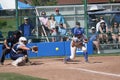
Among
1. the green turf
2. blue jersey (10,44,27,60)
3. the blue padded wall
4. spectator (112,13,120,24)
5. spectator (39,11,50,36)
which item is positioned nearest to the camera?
the green turf

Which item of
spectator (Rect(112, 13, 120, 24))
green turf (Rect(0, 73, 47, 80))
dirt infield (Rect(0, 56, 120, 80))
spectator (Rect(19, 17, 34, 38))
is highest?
spectator (Rect(112, 13, 120, 24))

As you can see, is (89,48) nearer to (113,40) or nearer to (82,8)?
(113,40)

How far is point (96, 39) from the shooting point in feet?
64.2

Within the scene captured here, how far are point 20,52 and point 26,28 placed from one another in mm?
3918

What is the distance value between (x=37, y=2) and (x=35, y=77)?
33.1 m

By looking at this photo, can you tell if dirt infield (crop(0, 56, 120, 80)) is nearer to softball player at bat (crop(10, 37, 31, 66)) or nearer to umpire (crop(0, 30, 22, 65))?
softball player at bat (crop(10, 37, 31, 66))

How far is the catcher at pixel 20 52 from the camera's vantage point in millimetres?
15234

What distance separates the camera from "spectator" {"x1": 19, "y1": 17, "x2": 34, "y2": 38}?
19250 mm

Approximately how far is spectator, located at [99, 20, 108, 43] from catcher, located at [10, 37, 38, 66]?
17.4ft

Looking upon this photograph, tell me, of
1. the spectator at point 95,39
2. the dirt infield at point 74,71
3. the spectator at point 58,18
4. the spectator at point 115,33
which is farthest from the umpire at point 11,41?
the spectator at point 115,33

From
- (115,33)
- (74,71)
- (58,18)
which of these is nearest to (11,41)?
(74,71)

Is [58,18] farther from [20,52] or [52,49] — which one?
[20,52]

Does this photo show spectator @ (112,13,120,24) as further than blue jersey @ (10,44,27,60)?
Yes

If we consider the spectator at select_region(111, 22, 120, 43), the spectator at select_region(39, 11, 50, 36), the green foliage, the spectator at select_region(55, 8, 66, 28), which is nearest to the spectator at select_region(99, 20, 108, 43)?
the spectator at select_region(111, 22, 120, 43)
